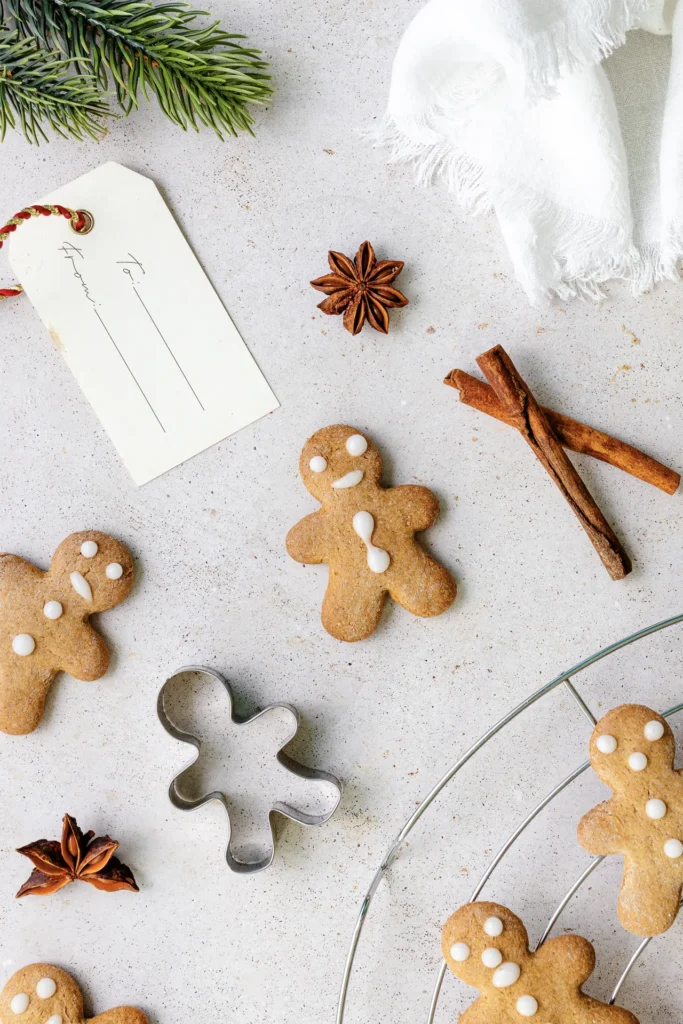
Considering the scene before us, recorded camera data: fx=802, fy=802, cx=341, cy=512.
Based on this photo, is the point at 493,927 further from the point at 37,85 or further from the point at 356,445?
the point at 37,85

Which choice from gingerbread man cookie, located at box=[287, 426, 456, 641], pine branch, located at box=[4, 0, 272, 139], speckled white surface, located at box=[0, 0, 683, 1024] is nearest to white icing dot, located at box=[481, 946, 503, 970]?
speckled white surface, located at box=[0, 0, 683, 1024]

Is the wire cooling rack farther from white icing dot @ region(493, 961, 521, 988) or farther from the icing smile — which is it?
the icing smile

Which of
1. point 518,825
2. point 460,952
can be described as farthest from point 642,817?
point 460,952

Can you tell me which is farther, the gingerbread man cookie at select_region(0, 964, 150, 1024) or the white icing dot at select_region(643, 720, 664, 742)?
the gingerbread man cookie at select_region(0, 964, 150, 1024)

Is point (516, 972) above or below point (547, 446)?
below

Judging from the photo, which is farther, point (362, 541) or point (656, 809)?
point (362, 541)

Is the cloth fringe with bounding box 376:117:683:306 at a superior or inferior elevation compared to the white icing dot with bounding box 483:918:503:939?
superior
